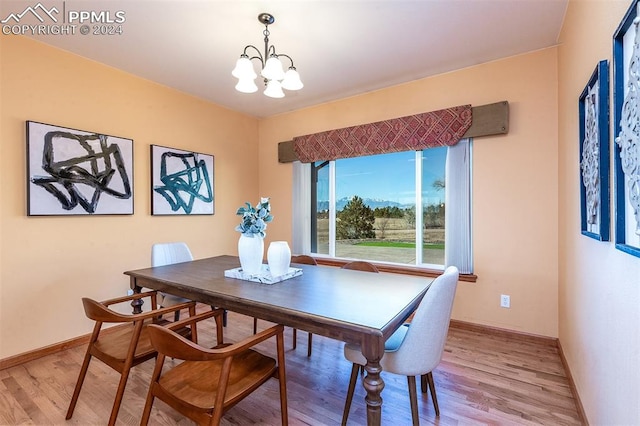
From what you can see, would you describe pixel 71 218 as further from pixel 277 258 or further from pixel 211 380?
pixel 211 380

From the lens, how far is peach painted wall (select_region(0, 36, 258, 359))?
7.45ft

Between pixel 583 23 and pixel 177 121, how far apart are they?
361 centimetres

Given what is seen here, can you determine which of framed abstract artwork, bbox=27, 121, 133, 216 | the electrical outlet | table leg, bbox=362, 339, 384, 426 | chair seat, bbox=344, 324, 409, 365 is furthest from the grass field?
framed abstract artwork, bbox=27, 121, 133, 216

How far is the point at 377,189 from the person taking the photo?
11.8 ft

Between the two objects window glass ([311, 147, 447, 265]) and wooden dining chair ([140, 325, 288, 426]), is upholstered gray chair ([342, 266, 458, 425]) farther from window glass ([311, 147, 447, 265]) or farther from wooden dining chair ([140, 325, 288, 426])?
window glass ([311, 147, 447, 265])

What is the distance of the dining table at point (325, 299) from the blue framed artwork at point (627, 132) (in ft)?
2.86

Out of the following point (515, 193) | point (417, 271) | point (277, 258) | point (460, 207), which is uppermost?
point (515, 193)

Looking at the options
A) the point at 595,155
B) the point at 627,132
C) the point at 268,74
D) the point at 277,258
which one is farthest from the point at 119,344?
the point at 595,155

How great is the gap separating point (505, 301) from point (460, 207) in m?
0.94

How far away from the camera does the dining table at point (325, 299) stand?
47.9 inches

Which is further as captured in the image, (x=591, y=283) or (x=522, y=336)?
(x=522, y=336)

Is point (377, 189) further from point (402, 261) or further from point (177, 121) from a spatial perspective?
point (177, 121)

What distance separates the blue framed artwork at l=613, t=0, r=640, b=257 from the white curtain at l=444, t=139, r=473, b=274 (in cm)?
175

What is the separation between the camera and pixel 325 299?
1560 mm
